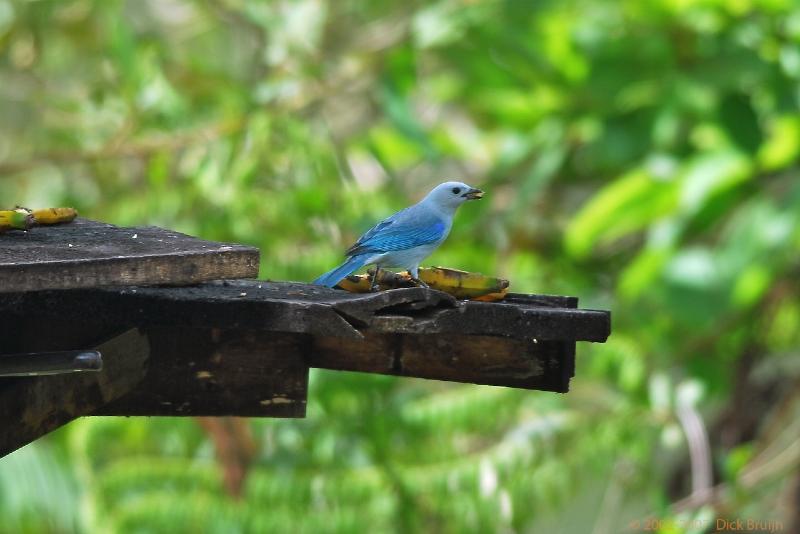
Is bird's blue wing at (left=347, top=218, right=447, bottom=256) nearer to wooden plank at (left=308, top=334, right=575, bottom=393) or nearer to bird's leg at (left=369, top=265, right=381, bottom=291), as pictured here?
bird's leg at (left=369, top=265, right=381, bottom=291)

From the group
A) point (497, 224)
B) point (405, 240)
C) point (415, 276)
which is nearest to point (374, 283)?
point (415, 276)

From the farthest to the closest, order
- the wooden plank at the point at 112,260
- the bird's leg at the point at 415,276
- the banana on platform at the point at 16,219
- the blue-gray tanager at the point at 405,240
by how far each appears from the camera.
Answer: the blue-gray tanager at the point at 405,240, the bird's leg at the point at 415,276, the banana on platform at the point at 16,219, the wooden plank at the point at 112,260

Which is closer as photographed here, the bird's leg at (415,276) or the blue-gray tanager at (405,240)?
the bird's leg at (415,276)

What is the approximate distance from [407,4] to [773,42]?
3670mm

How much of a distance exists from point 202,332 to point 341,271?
0.34 metres

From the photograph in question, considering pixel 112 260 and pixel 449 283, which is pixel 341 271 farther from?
pixel 112 260

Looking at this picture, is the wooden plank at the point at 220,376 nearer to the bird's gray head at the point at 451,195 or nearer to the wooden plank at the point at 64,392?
the wooden plank at the point at 64,392

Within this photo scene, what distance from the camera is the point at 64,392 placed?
100.0 inches

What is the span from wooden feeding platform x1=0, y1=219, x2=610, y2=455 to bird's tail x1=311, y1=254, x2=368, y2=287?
0.11m

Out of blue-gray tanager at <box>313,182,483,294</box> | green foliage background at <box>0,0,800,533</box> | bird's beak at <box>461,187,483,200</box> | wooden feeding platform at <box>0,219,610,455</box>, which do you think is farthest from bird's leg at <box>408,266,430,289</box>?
green foliage background at <box>0,0,800,533</box>

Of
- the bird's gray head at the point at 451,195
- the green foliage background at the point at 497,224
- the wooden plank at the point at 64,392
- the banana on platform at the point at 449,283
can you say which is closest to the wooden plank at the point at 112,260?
the wooden plank at the point at 64,392

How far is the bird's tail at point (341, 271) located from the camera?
260 centimetres

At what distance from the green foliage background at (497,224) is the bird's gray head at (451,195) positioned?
3386mm

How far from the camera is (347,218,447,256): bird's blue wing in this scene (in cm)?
271
